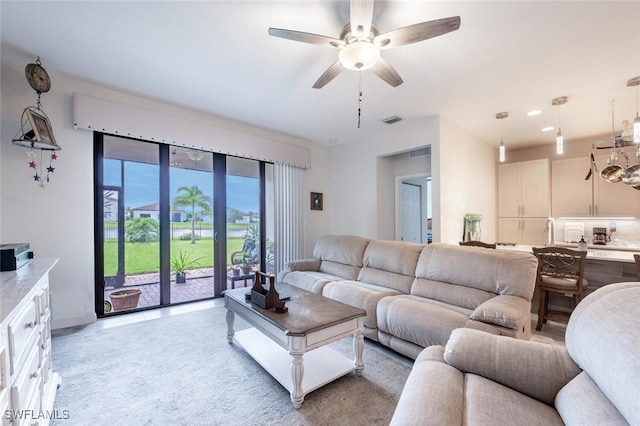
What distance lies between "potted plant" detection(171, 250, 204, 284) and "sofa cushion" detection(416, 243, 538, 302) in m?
3.19

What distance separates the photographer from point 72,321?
306 cm

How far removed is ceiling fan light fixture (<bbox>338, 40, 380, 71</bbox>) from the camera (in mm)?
1828

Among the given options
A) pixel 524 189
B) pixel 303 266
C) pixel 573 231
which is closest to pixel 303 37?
pixel 303 266

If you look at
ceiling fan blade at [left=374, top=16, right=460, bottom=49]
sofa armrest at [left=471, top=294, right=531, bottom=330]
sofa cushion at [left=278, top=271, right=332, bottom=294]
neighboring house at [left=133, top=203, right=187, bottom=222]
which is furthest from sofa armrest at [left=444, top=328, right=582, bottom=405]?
neighboring house at [left=133, top=203, right=187, bottom=222]

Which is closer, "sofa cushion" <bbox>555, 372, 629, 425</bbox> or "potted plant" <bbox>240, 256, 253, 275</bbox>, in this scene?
"sofa cushion" <bbox>555, 372, 629, 425</bbox>

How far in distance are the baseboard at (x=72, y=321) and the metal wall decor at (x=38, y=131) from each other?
149cm

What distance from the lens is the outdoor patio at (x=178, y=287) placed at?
3660 millimetres

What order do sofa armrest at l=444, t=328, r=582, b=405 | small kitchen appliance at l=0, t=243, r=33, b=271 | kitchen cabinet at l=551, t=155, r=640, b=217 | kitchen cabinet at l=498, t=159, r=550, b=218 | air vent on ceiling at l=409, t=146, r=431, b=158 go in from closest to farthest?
sofa armrest at l=444, t=328, r=582, b=405 < small kitchen appliance at l=0, t=243, r=33, b=271 < kitchen cabinet at l=551, t=155, r=640, b=217 < air vent on ceiling at l=409, t=146, r=431, b=158 < kitchen cabinet at l=498, t=159, r=550, b=218

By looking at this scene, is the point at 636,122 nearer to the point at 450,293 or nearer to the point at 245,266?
the point at 450,293

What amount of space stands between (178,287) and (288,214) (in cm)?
208

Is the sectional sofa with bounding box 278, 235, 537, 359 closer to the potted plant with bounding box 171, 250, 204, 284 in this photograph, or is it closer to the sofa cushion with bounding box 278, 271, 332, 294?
the sofa cushion with bounding box 278, 271, 332, 294

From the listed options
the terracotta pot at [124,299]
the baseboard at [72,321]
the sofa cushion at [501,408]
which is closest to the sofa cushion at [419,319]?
the sofa cushion at [501,408]

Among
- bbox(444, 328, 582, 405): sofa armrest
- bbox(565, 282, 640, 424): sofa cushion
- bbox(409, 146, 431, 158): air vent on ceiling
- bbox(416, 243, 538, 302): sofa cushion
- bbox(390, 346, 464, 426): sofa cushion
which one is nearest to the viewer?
bbox(565, 282, 640, 424): sofa cushion

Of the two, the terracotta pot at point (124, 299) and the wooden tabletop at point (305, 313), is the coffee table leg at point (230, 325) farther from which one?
the terracotta pot at point (124, 299)
